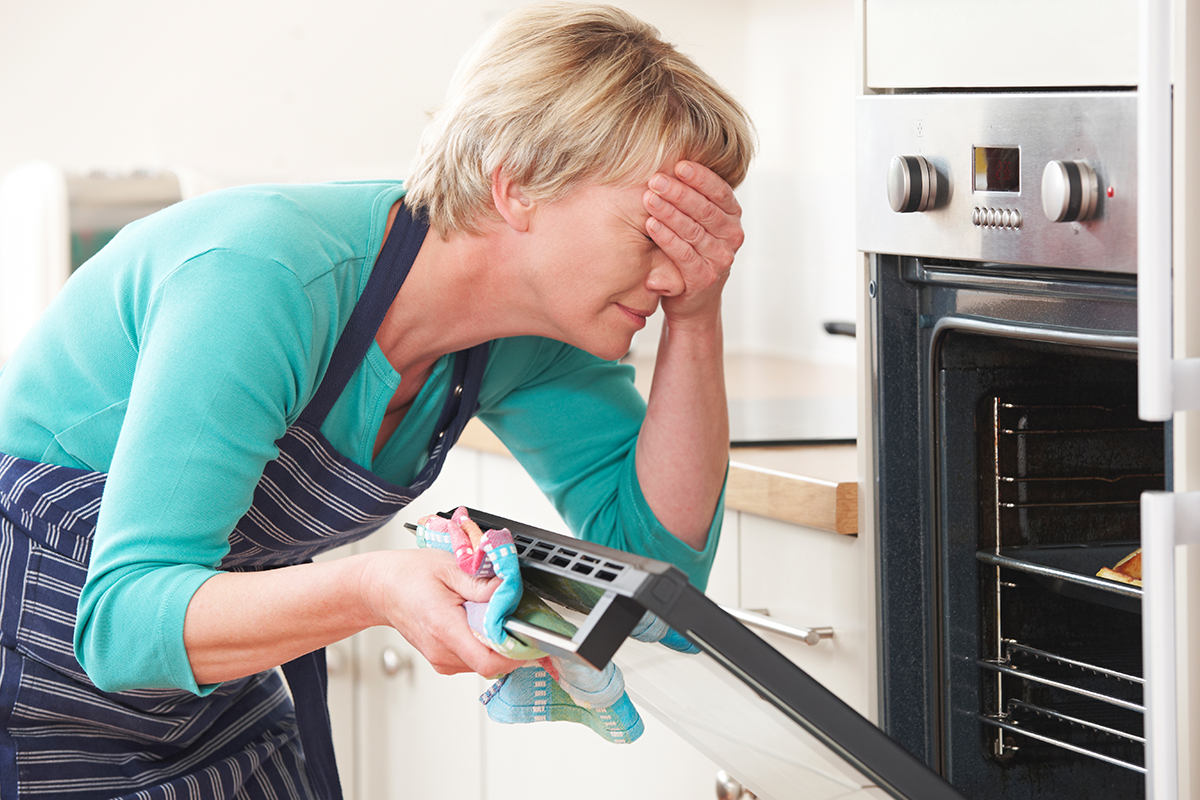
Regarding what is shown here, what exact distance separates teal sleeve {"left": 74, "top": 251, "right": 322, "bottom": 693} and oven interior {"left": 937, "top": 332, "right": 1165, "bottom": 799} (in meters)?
0.55

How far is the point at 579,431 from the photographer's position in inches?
51.4

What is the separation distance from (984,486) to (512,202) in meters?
0.46

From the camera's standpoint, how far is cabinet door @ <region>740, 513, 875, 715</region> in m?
1.14

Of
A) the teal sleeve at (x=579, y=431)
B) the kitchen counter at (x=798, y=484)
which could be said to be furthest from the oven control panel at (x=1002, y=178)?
the teal sleeve at (x=579, y=431)

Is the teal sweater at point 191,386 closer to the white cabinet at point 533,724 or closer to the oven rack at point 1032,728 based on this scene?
the white cabinet at point 533,724

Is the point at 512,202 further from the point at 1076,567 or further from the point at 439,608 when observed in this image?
the point at 1076,567

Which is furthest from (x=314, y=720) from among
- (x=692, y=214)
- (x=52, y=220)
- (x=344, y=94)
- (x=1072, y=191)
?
(x=344, y=94)

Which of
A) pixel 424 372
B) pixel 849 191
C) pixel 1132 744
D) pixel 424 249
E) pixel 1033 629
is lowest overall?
pixel 1132 744

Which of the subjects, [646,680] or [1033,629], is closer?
[646,680]

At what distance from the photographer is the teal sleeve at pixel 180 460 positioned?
0.85 m

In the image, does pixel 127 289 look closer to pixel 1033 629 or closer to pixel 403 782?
pixel 1033 629

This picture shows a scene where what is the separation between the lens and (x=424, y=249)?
1.07m

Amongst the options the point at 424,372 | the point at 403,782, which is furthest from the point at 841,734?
the point at 403,782

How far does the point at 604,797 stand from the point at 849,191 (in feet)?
3.91
